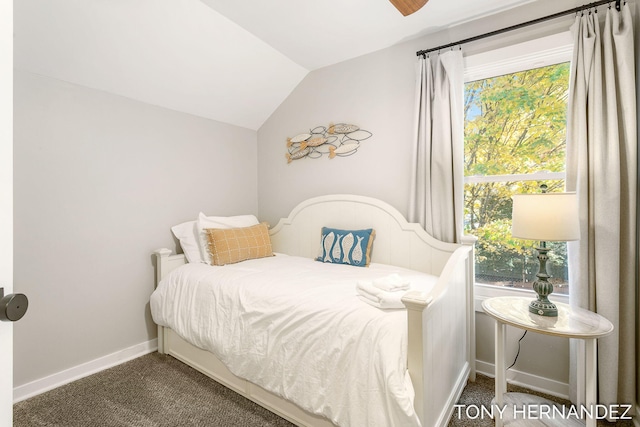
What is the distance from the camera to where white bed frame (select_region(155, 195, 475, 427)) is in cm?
122

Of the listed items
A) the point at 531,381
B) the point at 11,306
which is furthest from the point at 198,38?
the point at 531,381

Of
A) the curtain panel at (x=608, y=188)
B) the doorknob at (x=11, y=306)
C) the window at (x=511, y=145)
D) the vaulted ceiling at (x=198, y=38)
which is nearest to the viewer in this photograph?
the doorknob at (x=11, y=306)

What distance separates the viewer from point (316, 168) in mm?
2986

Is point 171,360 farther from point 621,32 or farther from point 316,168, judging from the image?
point 621,32

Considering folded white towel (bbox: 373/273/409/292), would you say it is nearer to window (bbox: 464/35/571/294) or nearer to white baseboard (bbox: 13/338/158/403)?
window (bbox: 464/35/571/294)

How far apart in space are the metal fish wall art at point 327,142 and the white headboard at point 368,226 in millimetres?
448

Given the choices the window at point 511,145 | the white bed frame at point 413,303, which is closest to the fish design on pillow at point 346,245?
the white bed frame at point 413,303

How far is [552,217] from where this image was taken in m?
1.44

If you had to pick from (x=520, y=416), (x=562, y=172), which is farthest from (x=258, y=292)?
(x=562, y=172)

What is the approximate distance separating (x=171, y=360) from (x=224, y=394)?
0.71m

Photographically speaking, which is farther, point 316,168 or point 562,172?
point 316,168

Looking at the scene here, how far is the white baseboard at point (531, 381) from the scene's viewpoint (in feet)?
6.26

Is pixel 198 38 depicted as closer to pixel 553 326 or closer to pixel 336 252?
pixel 336 252

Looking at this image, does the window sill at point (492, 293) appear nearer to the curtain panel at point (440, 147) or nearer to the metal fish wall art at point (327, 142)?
the curtain panel at point (440, 147)
